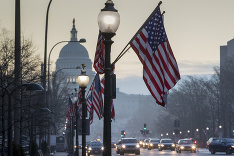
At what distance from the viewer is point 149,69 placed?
1928cm

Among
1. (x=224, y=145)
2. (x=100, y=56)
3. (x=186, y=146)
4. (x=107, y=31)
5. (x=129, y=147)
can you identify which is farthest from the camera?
(x=186, y=146)

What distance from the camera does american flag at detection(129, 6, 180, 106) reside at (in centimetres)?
1933

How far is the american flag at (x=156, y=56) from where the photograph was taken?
761 inches

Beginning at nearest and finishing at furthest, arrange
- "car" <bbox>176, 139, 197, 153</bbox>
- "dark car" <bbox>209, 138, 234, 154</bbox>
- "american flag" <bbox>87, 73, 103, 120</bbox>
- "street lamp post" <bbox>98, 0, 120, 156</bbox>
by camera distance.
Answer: "street lamp post" <bbox>98, 0, 120, 156</bbox> → "american flag" <bbox>87, 73, 103, 120</bbox> → "dark car" <bbox>209, 138, 234, 154</bbox> → "car" <bbox>176, 139, 197, 153</bbox>

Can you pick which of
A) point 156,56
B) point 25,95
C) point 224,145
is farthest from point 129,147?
point 156,56

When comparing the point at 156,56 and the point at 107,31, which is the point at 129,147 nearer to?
the point at 156,56

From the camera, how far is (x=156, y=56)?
1950cm

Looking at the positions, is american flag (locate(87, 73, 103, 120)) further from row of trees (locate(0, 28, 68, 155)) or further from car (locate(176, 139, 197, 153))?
car (locate(176, 139, 197, 153))

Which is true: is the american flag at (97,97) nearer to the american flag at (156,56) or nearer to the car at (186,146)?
the american flag at (156,56)

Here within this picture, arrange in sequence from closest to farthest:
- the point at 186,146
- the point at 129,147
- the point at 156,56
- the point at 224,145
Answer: the point at 156,56 < the point at 224,145 < the point at 129,147 < the point at 186,146

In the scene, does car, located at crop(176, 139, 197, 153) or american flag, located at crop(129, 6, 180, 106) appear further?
car, located at crop(176, 139, 197, 153)

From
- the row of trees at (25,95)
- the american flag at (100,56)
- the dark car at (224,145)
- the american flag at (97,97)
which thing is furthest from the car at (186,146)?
the american flag at (100,56)

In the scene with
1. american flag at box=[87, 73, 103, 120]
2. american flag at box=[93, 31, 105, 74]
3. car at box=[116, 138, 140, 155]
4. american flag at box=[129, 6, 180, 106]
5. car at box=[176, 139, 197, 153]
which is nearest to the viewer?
american flag at box=[129, 6, 180, 106]

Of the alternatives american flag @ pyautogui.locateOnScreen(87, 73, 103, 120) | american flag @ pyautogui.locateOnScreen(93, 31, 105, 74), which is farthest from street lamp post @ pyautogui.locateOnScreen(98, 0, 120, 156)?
american flag @ pyautogui.locateOnScreen(87, 73, 103, 120)
